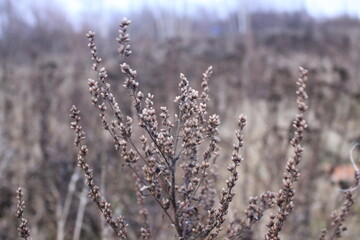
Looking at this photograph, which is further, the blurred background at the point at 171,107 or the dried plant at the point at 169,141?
the blurred background at the point at 171,107

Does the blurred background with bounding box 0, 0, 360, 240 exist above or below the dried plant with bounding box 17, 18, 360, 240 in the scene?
above

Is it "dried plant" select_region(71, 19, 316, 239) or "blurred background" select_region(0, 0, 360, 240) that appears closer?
"dried plant" select_region(71, 19, 316, 239)

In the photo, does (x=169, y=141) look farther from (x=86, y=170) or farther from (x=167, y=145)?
(x=86, y=170)

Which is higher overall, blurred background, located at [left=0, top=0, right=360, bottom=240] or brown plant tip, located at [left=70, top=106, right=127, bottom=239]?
blurred background, located at [left=0, top=0, right=360, bottom=240]

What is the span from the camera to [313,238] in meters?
4.54

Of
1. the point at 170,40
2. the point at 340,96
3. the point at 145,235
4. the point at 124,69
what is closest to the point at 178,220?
the point at 145,235

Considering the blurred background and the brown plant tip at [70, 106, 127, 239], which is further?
the blurred background

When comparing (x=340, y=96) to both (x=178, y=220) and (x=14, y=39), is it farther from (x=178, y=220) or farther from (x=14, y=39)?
(x=14, y=39)

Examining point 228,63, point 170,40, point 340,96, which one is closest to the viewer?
point 340,96

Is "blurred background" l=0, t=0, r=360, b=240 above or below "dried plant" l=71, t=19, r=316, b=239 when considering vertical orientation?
above

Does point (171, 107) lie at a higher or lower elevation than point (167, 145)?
higher

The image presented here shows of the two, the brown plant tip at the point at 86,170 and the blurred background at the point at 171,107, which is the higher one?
the blurred background at the point at 171,107

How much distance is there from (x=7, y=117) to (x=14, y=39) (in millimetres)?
5558

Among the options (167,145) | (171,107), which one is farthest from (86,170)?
(171,107)
